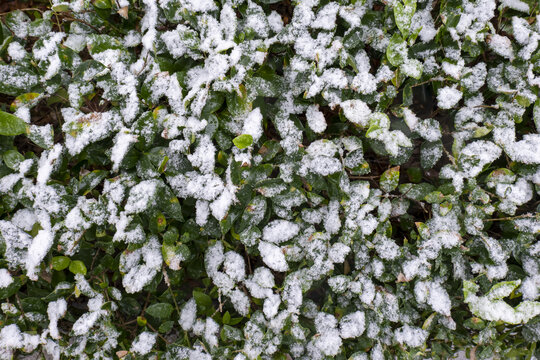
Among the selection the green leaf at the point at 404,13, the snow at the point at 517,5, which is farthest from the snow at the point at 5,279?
Result: the snow at the point at 517,5

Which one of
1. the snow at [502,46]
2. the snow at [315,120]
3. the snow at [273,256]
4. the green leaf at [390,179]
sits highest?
the snow at [502,46]

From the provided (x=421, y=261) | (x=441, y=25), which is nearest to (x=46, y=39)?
(x=441, y=25)

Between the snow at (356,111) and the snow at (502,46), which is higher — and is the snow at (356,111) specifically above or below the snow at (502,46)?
below

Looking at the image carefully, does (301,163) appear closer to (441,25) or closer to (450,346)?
(441,25)

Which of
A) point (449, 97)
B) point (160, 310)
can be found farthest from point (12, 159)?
point (449, 97)

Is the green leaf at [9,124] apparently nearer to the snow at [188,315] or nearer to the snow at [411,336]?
the snow at [188,315]

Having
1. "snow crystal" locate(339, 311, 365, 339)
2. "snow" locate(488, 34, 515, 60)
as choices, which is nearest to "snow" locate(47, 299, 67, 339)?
"snow crystal" locate(339, 311, 365, 339)

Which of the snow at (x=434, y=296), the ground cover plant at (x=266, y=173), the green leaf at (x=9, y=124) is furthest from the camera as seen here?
the snow at (x=434, y=296)

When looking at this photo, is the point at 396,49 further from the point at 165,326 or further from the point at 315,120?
the point at 165,326
